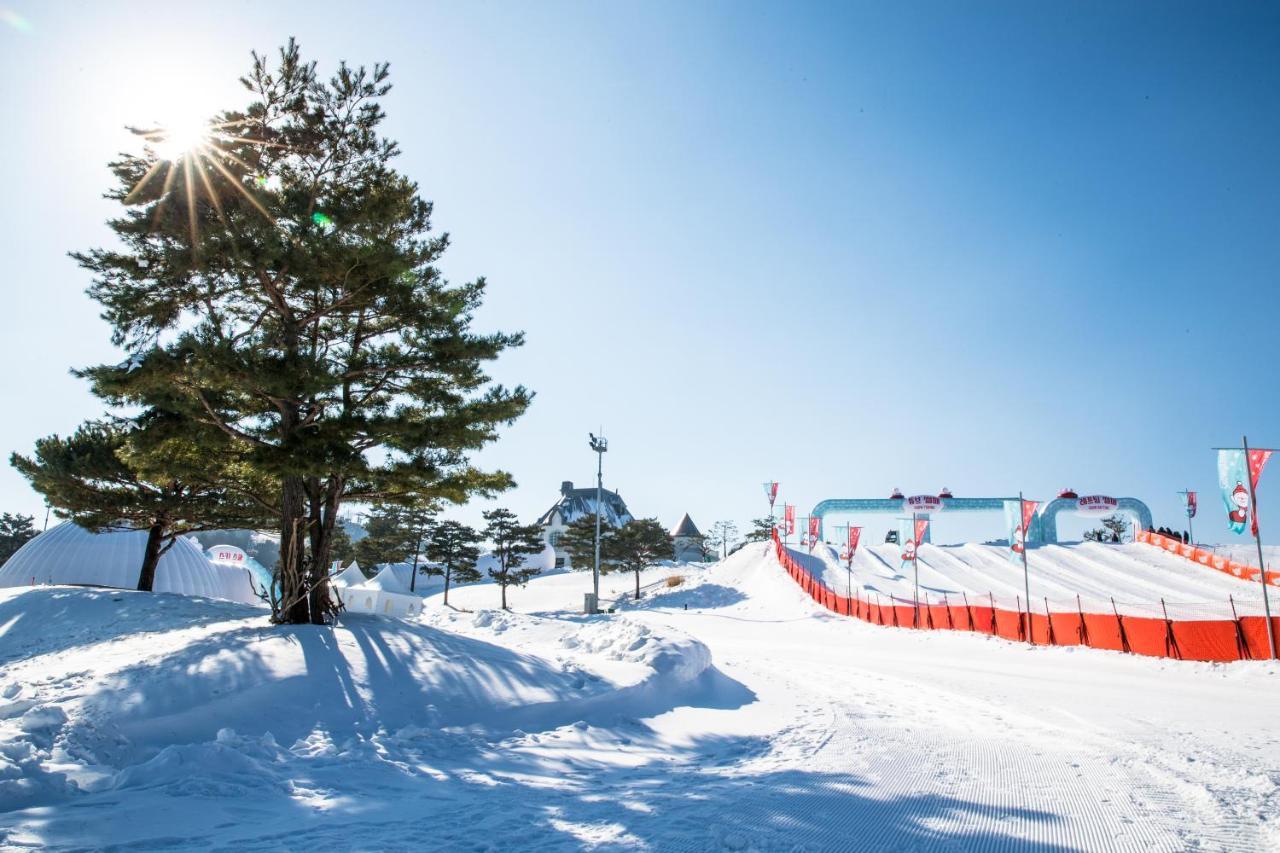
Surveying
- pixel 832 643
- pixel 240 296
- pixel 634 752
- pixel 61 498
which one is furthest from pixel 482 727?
pixel 61 498

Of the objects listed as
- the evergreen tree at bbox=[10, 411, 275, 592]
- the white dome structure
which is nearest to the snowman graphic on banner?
the evergreen tree at bbox=[10, 411, 275, 592]

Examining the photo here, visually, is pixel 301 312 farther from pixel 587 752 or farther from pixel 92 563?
pixel 92 563

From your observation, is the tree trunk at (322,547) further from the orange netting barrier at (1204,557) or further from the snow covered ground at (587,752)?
the orange netting barrier at (1204,557)

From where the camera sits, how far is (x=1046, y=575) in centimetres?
4622

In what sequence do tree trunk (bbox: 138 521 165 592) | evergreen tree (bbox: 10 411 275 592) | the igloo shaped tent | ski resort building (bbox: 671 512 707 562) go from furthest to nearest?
ski resort building (bbox: 671 512 707 562), the igloo shaped tent, tree trunk (bbox: 138 521 165 592), evergreen tree (bbox: 10 411 275 592)

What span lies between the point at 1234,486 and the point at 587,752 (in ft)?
60.8

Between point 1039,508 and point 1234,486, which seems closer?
point 1234,486

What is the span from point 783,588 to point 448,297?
36064 mm

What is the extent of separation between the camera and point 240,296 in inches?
477

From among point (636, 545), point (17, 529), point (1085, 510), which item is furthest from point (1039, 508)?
point (17, 529)

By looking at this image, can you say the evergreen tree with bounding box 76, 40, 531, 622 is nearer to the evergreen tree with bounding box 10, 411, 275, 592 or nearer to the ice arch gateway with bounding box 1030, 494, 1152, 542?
the evergreen tree with bounding box 10, 411, 275, 592

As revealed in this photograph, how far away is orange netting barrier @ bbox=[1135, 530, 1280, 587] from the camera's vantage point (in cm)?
3945

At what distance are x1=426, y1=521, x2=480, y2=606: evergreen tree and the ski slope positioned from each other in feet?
86.0

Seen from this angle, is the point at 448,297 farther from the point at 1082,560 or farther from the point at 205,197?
the point at 1082,560
